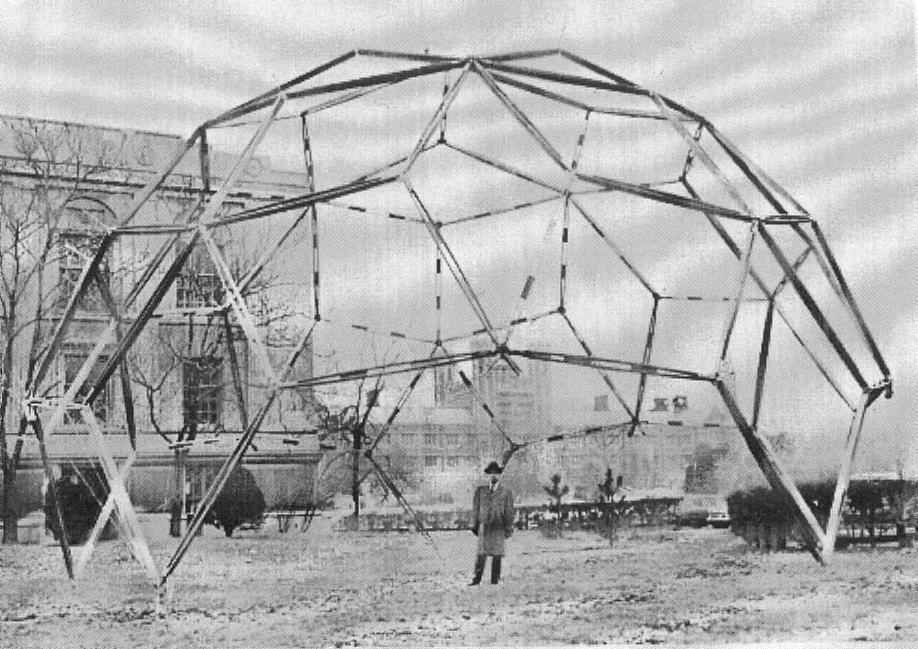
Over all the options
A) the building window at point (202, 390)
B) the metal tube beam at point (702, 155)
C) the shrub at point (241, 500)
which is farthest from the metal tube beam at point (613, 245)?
the shrub at point (241, 500)

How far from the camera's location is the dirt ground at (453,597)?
9.84 metres

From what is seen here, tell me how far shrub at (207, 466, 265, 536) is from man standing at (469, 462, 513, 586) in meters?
3.73

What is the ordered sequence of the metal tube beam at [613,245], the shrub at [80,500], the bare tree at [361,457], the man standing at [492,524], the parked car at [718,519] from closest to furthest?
the man standing at [492,524] → the metal tube beam at [613,245] → the shrub at [80,500] → the parked car at [718,519] → the bare tree at [361,457]

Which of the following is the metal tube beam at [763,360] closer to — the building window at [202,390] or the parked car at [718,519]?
the parked car at [718,519]

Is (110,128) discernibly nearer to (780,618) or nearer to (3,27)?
(3,27)

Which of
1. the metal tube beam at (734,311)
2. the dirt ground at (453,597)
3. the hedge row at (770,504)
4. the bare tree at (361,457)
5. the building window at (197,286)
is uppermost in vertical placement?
the building window at (197,286)

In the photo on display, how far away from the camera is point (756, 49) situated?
1212cm

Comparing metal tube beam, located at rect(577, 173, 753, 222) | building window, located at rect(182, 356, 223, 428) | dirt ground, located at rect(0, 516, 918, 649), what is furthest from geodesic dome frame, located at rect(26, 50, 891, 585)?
building window, located at rect(182, 356, 223, 428)

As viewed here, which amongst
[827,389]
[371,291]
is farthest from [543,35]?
[827,389]

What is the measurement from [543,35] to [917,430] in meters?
5.40

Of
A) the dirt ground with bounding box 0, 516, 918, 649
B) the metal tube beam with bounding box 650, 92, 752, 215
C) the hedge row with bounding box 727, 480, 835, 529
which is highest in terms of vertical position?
the metal tube beam with bounding box 650, 92, 752, 215

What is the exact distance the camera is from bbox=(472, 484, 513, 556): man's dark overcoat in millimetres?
11934

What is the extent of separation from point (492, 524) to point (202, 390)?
15.3 ft

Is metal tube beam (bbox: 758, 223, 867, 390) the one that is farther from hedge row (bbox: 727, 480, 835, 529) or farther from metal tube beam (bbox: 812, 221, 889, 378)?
hedge row (bbox: 727, 480, 835, 529)
